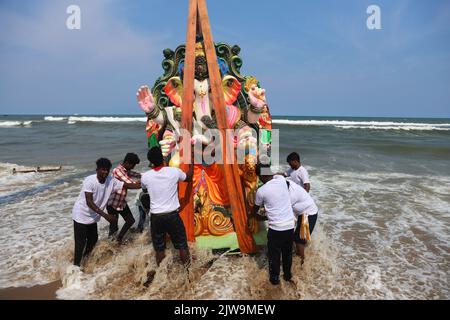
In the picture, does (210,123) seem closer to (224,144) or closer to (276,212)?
(224,144)

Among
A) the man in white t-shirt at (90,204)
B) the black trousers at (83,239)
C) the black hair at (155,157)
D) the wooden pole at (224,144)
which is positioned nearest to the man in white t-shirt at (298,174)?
the wooden pole at (224,144)

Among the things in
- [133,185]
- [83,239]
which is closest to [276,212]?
[133,185]

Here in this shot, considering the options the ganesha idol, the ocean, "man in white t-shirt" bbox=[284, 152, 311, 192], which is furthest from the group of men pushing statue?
"man in white t-shirt" bbox=[284, 152, 311, 192]

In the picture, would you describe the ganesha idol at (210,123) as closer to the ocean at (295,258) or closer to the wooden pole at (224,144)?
the wooden pole at (224,144)

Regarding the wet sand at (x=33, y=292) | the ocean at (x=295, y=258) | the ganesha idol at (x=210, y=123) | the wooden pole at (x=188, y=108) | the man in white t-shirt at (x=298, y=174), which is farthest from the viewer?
the man in white t-shirt at (x=298, y=174)

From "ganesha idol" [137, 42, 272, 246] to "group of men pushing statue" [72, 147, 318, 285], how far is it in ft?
1.44

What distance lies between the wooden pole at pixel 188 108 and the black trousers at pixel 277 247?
122cm

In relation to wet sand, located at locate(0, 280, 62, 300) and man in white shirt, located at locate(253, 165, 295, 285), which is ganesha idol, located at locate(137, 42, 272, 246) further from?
wet sand, located at locate(0, 280, 62, 300)

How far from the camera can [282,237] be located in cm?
359

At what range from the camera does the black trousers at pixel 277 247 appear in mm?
3590

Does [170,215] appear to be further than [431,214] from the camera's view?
No
